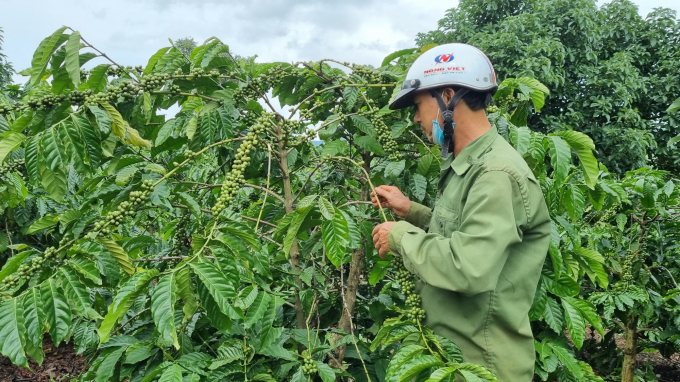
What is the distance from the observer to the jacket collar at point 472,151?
1.84 meters

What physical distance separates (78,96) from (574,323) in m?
2.41

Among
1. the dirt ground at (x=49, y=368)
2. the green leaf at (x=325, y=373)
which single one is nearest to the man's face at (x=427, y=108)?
the green leaf at (x=325, y=373)

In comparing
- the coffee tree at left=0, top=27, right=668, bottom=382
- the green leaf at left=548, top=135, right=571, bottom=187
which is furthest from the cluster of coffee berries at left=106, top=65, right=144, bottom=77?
the green leaf at left=548, top=135, right=571, bottom=187

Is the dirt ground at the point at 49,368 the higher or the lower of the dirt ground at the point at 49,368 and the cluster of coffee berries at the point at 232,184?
the lower

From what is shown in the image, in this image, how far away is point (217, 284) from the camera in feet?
4.55

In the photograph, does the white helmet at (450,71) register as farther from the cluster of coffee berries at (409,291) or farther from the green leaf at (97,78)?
the green leaf at (97,78)

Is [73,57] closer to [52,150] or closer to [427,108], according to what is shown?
[52,150]

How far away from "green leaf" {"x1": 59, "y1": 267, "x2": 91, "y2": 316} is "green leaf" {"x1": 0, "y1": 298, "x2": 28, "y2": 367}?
0.44ft

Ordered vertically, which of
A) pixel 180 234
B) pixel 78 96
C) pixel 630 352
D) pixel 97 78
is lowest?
pixel 630 352

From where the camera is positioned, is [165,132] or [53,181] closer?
[53,181]

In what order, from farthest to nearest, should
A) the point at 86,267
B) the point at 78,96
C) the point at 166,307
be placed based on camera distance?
the point at 78,96 < the point at 86,267 < the point at 166,307

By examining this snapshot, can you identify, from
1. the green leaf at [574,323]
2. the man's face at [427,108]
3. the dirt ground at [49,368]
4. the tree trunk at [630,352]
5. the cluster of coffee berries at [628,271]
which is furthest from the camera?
the dirt ground at [49,368]

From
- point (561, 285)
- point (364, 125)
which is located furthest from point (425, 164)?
point (561, 285)

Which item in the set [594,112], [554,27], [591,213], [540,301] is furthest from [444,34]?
[540,301]
